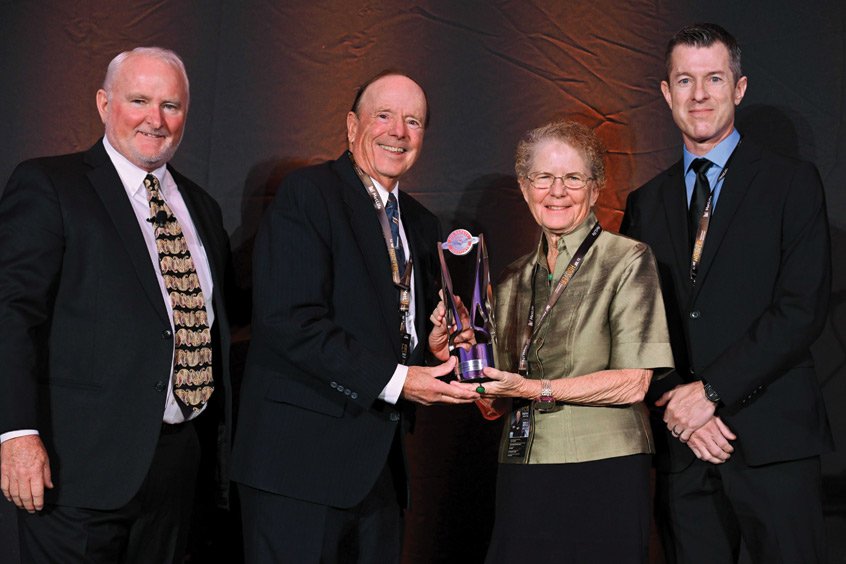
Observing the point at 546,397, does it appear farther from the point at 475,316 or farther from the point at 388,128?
the point at 388,128

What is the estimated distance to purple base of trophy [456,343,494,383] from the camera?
7.54ft

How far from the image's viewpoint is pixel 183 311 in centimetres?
256

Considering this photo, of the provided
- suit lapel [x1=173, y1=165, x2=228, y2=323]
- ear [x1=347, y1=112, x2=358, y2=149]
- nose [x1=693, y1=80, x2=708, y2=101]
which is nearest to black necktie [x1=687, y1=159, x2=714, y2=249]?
nose [x1=693, y1=80, x2=708, y2=101]

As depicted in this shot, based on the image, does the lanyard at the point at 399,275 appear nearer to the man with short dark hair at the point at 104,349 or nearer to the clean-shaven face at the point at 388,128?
the clean-shaven face at the point at 388,128

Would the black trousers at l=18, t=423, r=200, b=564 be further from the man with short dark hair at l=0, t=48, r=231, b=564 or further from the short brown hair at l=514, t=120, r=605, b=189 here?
the short brown hair at l=514, t=120, r=605, b=189

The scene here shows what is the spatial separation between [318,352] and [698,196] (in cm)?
138

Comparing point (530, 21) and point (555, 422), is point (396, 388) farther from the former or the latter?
point (530, 21)

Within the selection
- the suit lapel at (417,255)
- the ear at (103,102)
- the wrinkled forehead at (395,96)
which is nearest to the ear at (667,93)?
the wrinkled forehead at (395,96)

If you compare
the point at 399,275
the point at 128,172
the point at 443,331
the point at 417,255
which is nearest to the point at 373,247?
the point at 399,275

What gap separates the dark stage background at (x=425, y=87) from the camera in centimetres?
341

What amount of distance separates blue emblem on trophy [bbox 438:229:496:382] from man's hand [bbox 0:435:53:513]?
1.17 metres

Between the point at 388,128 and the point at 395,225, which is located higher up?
the point at 388,128

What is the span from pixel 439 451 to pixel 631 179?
1407 mm

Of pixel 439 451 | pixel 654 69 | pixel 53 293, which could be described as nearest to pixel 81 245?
pixel 53 293
